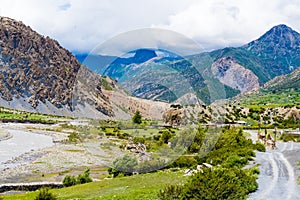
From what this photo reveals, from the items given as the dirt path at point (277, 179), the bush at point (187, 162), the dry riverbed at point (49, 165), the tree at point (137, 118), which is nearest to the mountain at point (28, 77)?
the dry riverbed at point (49, 165)

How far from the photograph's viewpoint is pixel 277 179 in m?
19.3

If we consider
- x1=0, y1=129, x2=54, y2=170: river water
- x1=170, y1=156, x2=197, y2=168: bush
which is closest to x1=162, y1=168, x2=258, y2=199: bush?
x1=170, y1=156, x2=197, y2=168: bush

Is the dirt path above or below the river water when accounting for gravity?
below

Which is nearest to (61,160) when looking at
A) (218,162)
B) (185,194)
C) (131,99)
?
(218,162)

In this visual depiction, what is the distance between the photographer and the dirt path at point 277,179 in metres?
15.5

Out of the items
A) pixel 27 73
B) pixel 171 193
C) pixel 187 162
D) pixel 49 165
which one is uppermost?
pixel 27 73

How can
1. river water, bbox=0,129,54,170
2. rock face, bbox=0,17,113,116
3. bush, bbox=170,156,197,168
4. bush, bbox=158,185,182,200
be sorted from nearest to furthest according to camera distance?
bush, bbox=158,185,182,200, bush, bbox=170,156,197,168, river water, bbox=0,129,54,170, rock face, bbox=0,17,113,116

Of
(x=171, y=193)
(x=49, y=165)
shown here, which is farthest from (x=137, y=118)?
(x=49, y=165)

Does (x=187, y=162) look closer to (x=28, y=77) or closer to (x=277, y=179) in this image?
(x=277, y=179)

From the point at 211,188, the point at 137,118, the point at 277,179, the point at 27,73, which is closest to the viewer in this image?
the point at 211,188

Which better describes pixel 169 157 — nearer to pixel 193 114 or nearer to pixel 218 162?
pixel 193 114

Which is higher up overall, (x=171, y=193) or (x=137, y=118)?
(x=137, y=118)

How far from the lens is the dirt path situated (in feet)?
50.9

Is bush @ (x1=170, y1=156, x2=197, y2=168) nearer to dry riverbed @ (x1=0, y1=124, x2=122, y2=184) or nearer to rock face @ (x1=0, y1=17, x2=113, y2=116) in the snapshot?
dry riverbed @ (x1=0, y1=124, x2=122, y2=184)
